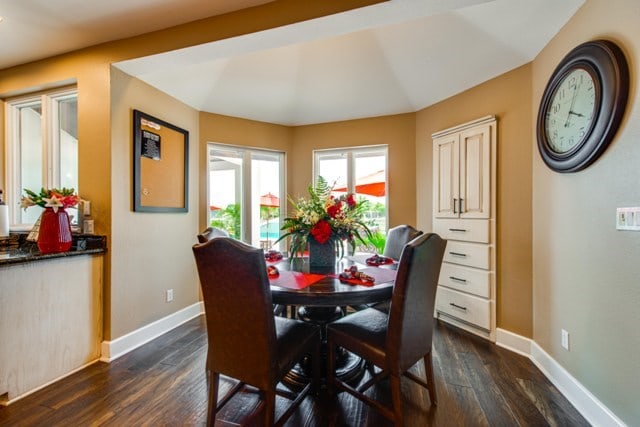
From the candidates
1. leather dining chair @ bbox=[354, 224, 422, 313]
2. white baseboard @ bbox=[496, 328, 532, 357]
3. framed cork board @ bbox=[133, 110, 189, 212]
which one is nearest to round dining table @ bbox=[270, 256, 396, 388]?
leather dining chair @ bbox=[354, 224, 422, 313]

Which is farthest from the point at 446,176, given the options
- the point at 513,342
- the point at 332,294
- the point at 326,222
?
the point at 332,294

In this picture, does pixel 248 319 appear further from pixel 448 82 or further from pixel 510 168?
pixel 448 82

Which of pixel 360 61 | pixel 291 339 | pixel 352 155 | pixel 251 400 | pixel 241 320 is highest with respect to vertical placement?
pixel 360 61

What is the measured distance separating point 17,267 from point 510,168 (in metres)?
3.71

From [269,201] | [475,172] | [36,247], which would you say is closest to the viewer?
[36,247]

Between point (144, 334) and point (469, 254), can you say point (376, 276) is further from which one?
point (144, 334)

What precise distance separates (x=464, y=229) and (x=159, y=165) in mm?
3047

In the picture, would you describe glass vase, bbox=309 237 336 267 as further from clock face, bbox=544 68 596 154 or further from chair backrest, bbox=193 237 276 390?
clock face, bbox=544 68 596 154

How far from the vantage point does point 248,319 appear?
1.34 m

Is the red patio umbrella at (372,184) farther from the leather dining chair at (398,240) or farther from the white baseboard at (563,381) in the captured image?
the white baseboard at (563,381)

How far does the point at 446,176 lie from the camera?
9.73 feet

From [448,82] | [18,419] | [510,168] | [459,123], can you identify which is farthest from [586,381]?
[18,419]

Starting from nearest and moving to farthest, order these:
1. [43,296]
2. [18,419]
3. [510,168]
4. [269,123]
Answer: [18,419], [43,296], [510,168], [269,123]

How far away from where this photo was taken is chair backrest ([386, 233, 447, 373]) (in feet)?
4.65
